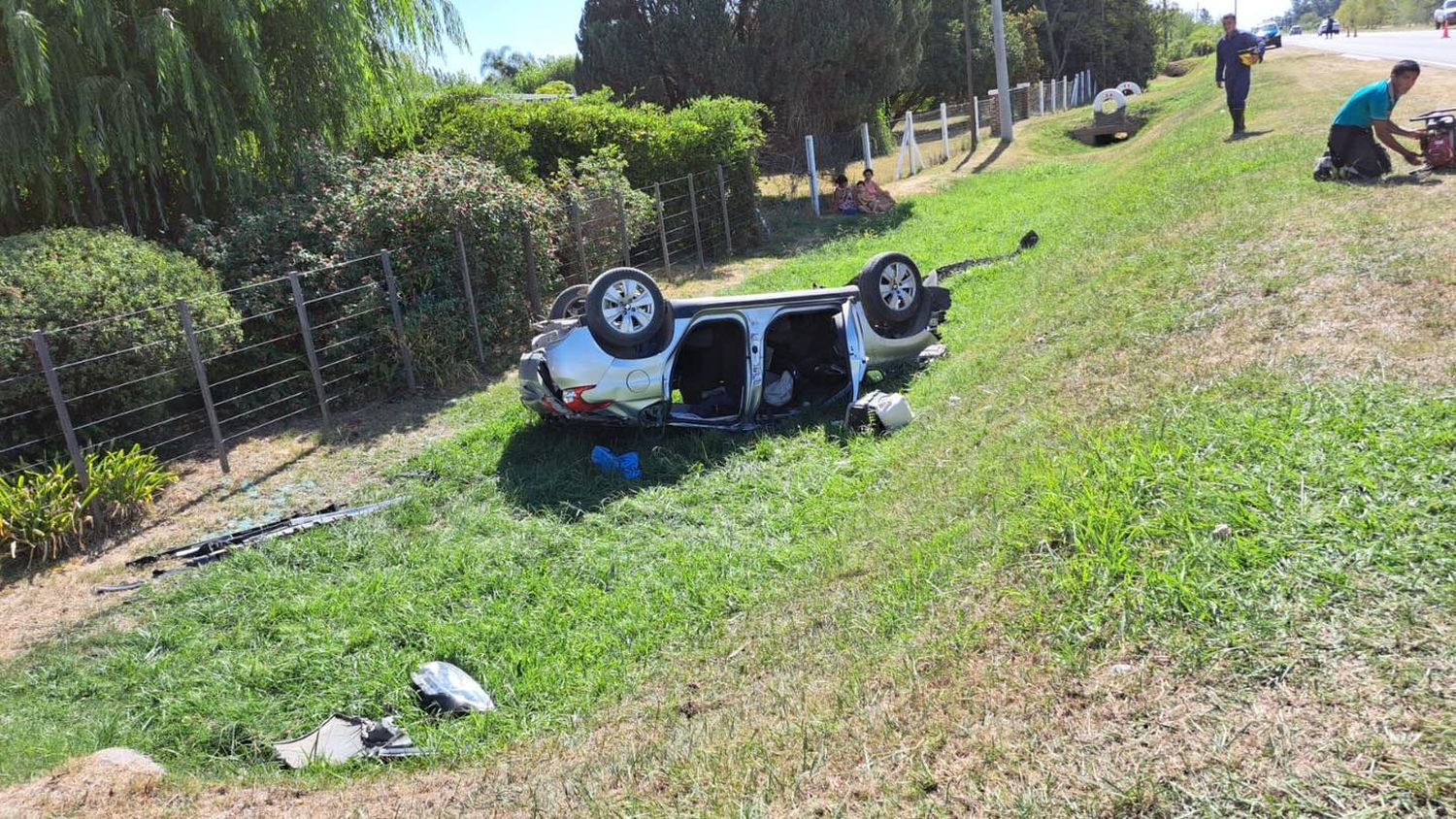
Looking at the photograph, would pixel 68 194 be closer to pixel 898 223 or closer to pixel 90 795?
pixel 90 795

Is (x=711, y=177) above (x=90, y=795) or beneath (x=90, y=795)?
above

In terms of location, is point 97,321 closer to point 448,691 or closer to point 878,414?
point 448,691

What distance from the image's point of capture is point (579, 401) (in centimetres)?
804

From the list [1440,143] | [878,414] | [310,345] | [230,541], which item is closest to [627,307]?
[878,414]

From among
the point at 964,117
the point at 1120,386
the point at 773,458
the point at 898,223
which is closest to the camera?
the point at 1120,386

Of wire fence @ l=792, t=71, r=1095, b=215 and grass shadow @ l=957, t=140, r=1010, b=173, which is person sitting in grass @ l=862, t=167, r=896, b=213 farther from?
grass shadow @ l=957, t=140, r=1010, b=173

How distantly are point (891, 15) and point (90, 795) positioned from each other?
24.6 m

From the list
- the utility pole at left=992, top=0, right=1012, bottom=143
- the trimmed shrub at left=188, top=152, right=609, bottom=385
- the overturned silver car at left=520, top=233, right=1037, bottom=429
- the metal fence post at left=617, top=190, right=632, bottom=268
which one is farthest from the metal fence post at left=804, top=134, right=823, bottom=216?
the overturned silver car at left=520, top=233, right=1037, bottom=429

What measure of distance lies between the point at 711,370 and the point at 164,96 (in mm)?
6743

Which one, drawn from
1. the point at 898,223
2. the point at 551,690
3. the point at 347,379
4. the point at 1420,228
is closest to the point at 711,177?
the point at 898,223

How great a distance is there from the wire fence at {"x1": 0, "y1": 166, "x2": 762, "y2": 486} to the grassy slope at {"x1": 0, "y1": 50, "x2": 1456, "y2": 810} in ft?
7.51

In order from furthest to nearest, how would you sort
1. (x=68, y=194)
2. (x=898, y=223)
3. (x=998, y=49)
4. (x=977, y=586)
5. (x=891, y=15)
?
(x=998, y=49)
(x=891, y=15)
(x=898, y=223)
(x=68, y=194)
(x=977, y=586)

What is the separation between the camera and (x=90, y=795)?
3.97 metres

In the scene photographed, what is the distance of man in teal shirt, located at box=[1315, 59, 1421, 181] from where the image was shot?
970cm
